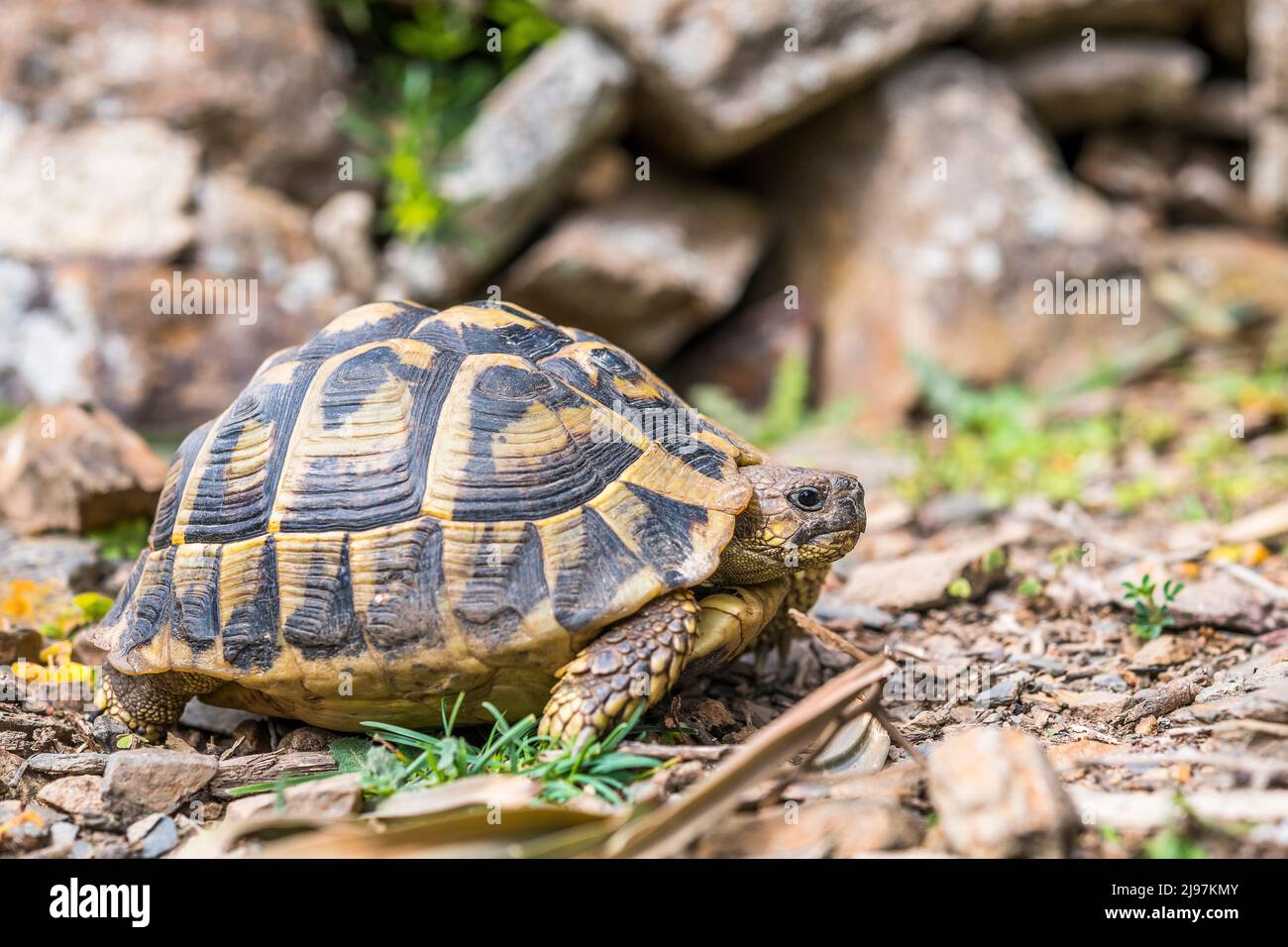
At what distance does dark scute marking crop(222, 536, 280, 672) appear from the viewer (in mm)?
2797

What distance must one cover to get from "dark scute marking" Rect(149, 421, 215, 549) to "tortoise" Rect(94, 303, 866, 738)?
10 millimetres

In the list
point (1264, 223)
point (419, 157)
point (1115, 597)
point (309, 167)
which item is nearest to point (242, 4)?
point (309, 167)

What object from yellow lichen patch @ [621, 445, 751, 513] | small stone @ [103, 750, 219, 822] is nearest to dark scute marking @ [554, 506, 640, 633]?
yellow lichen patch @ [621, 445, 751, 513]

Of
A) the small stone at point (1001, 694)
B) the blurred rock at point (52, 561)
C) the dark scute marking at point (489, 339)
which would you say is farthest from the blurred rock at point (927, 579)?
the blurred rock at point (52, 561)

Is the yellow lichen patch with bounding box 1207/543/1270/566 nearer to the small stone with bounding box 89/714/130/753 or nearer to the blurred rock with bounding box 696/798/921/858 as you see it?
the blurred rock with bounding box 696/798/921/858

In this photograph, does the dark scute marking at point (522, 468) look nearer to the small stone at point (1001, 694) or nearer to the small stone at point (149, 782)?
the small stone at point (149, 782)

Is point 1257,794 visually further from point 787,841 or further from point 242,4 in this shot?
point 242,4

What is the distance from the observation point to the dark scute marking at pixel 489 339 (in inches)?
119

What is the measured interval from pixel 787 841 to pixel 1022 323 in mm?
5483

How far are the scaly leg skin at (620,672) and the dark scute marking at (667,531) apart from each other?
4.0 inches
